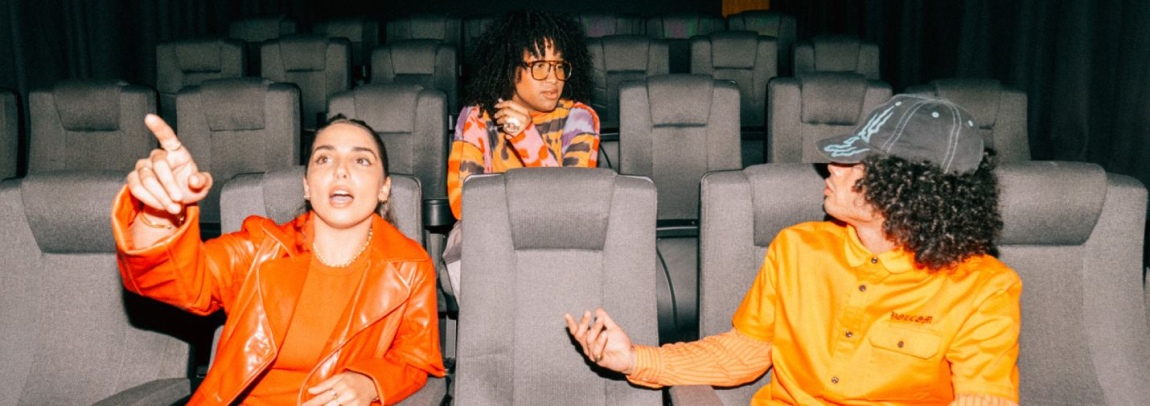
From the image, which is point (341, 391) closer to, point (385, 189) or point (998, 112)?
point (385, 189)

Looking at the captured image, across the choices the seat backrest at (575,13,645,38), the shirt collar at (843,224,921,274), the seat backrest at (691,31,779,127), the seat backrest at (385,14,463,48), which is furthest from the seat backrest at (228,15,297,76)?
the shirt collar at (843,224,921,274)

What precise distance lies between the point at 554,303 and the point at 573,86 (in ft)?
3.29

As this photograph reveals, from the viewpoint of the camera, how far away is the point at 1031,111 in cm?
438

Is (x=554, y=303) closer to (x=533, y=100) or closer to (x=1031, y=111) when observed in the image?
(x=533, y=100)

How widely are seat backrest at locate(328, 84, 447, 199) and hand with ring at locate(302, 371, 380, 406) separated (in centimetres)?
128

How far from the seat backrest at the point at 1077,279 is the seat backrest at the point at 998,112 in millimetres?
1353

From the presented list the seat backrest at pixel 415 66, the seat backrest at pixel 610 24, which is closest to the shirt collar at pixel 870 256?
the seat backrest at pixel 415 66

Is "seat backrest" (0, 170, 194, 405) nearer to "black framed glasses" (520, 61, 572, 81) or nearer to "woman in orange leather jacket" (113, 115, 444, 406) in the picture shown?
"woman in orange leather jacket" (113, 115, 444, 406)

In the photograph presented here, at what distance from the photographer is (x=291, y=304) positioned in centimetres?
163

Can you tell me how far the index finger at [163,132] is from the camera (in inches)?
46.9

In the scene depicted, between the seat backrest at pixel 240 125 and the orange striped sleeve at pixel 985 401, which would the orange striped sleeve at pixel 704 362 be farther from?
the seat backrest at pixel 240 125

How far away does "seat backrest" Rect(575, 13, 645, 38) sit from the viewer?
7.16 metres

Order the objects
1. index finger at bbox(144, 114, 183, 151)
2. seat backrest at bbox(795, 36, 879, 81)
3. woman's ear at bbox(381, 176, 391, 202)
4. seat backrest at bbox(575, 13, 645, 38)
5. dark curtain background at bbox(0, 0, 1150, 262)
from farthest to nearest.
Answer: seat backrest at bbox(575, 13, 645, 38) < seat backrest at bbox(795, 36, 879, 81) < dark curtain background at bbox(0, 0, 1150, 262) < woman's ear at bbox(381, 176, 391, 202) < index finger at bbox(144, 114, 183, 151)

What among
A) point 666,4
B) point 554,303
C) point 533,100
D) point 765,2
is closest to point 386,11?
point 666,4
